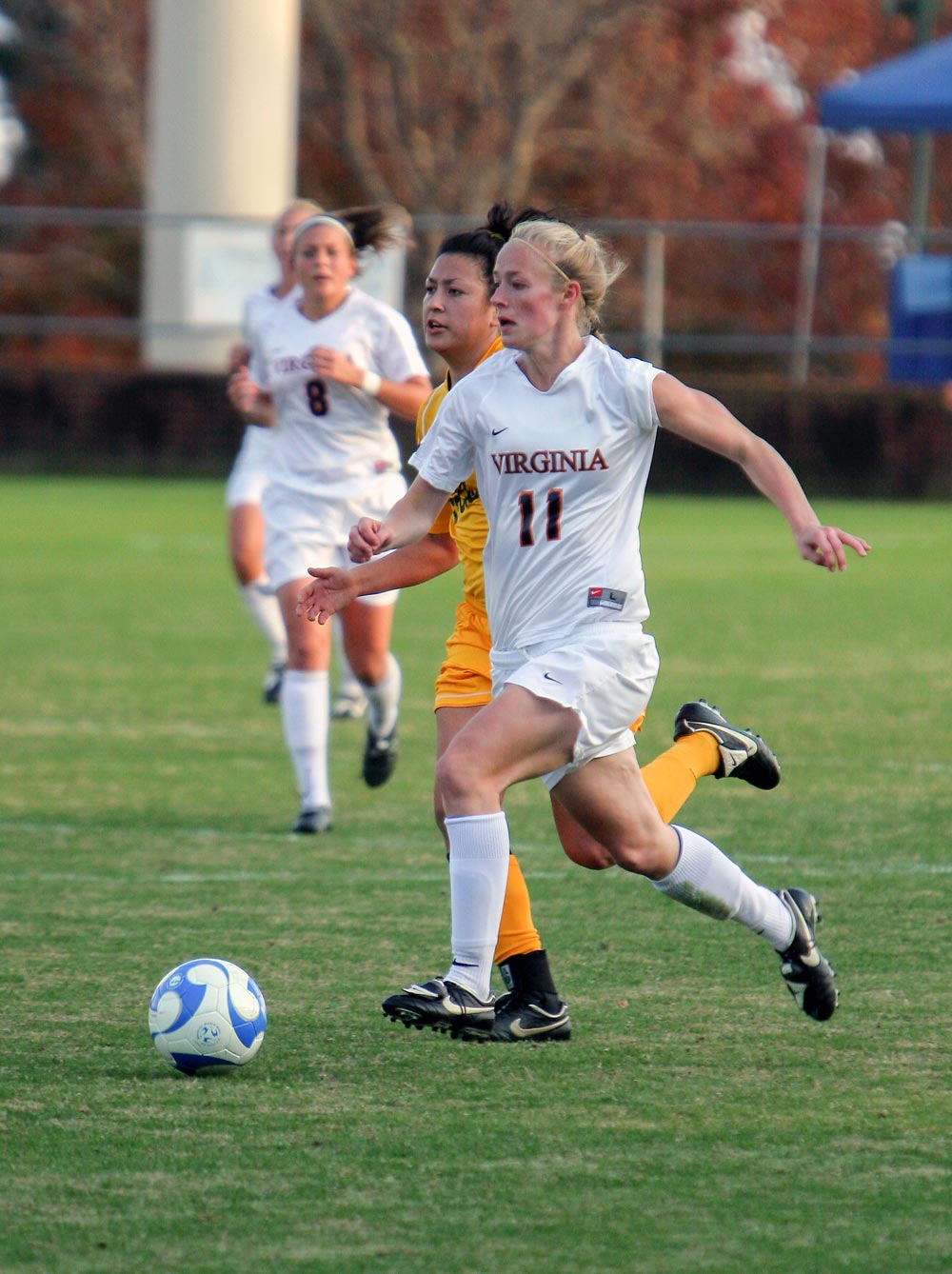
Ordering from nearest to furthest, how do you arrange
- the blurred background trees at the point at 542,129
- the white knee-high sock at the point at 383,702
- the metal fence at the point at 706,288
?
the white knee-high sock at the point at 383,702 → the metal fence at the point at 706,288 → the blurred background trees at the point at 542,129

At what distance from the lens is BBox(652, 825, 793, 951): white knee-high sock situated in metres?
4.76

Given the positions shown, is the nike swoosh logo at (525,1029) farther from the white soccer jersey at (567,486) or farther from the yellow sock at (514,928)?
the white soccer jersey at (567,486)

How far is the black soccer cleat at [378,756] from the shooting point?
8023mm

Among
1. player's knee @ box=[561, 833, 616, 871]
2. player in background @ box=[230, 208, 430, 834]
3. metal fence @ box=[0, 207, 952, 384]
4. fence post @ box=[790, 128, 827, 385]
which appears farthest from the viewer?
fence post @ box=[790, 128, 827, 385]

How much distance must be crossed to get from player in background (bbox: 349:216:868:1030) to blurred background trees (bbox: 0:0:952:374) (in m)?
25.5

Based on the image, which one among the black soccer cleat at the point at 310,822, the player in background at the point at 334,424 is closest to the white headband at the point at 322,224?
the player in background at the point at 334,424

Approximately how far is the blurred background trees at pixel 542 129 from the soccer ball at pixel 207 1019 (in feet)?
85.1

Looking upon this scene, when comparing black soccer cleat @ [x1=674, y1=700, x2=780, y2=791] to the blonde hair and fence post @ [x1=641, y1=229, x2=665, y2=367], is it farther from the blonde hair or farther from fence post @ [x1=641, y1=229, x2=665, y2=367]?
fence post @ [x1=641, y1=229, x2=665, y2=367]

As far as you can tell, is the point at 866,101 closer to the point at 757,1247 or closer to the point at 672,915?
the point at 672,915

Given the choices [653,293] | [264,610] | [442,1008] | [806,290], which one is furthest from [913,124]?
[442,1008]

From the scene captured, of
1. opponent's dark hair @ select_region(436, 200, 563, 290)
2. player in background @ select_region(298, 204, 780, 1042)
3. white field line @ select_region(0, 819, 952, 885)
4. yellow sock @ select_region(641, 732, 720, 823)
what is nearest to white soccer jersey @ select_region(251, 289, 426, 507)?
white field line @ select_region(0, 819, 952, 885)

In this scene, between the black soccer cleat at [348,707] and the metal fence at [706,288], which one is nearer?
the black soccer cleat at [348,707]

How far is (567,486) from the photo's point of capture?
4.68 metres

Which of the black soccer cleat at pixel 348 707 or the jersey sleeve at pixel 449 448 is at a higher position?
the jersey sleeve at pixel 449 448
